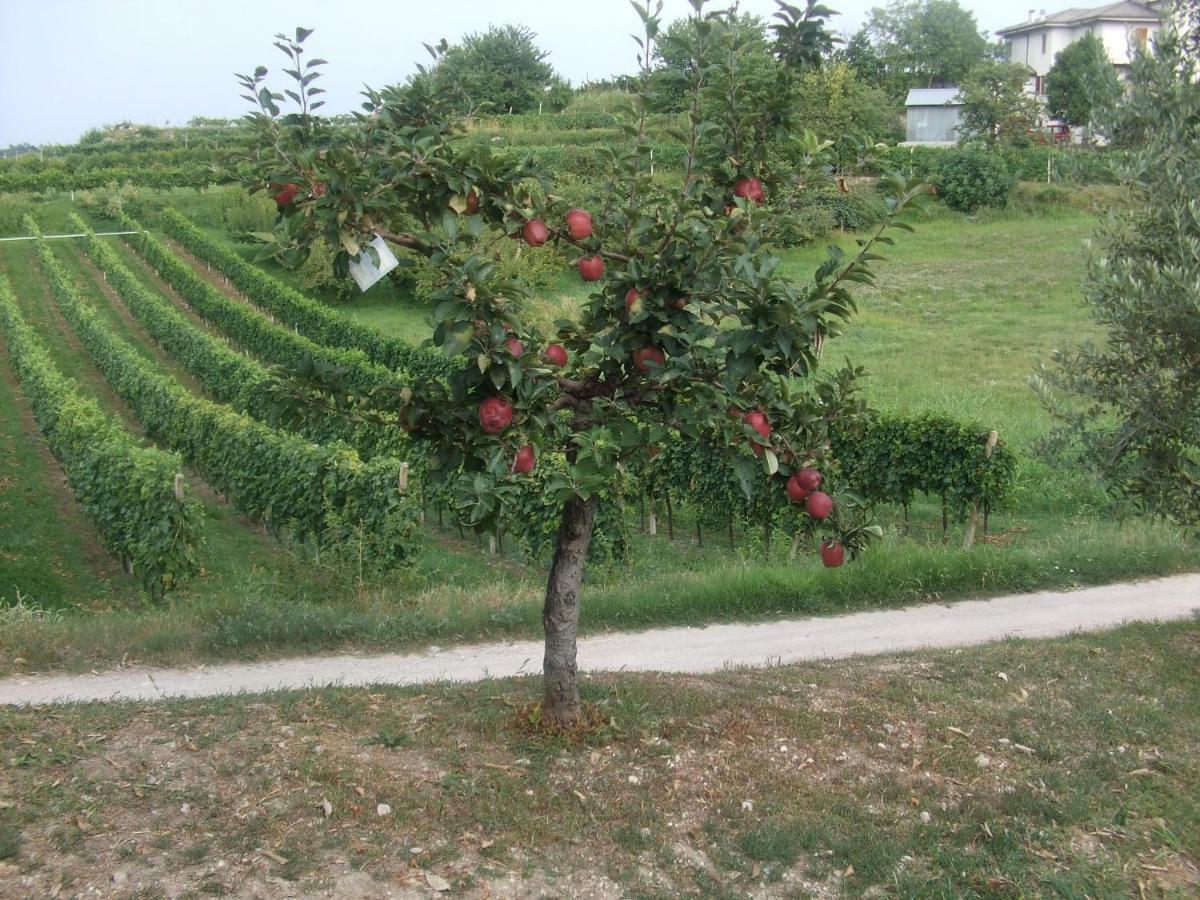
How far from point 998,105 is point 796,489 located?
5319 centimetres

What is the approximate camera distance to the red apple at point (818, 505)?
5.21 metres

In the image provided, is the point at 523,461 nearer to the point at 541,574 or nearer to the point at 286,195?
the point at 286,195

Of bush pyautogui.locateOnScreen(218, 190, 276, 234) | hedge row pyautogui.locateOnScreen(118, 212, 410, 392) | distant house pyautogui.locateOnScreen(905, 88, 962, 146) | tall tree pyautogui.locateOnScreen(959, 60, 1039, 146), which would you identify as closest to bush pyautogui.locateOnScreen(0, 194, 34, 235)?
bush pyautogui.locateOnScreen(218, 190, 276, 234)

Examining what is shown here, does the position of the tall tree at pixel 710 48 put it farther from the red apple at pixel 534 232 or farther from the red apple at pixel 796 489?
the red apple at pixel 796 489

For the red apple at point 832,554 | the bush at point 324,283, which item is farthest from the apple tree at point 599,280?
the bush at point 324,283

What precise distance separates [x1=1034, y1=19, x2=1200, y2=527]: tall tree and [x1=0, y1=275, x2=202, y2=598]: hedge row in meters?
10.1

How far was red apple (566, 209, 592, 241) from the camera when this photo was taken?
511 cm

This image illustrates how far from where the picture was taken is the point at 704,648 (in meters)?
9.53

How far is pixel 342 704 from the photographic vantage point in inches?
258

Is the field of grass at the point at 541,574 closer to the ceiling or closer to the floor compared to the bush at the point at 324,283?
closer to the floor

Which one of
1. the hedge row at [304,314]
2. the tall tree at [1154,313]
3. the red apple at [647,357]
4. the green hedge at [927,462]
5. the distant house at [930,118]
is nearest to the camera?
the red apple at [647,357]

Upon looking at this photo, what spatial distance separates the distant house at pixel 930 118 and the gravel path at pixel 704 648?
172ft

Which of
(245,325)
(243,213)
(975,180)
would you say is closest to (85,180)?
(243,213)

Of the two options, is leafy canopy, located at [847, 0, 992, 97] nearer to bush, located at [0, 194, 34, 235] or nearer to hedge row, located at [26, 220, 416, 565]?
bush, located at [0, 194, 34, 235]
